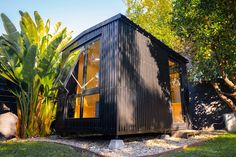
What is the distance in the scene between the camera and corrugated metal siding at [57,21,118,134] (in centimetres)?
591

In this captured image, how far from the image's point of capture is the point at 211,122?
1102 cm

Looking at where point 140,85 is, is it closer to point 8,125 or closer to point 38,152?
point 38,152

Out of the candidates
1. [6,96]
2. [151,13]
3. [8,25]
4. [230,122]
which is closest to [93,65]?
[8,25]

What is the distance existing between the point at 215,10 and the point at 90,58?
4495 mm

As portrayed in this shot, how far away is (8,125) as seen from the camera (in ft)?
25.3

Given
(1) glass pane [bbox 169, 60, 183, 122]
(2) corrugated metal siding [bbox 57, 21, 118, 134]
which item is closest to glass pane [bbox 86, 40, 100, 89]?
(2) corrugated metal siding [bbox 57, 21, 118, 134]

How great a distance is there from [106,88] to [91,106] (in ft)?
3.79

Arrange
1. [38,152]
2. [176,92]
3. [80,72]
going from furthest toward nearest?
[176,92] → [80,72] → [38,152]

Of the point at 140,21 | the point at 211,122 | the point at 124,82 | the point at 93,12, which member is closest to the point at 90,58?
the point at 124,82

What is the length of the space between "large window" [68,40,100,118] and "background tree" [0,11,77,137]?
890 millimetres

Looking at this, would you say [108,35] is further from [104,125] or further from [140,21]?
[140,21]

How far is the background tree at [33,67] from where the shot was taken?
23.2 feet

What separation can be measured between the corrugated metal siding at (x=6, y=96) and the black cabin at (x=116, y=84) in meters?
2.56

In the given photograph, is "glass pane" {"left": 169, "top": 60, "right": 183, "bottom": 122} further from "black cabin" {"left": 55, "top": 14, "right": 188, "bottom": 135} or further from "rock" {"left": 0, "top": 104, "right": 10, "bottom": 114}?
"rock" {"left": 0, "top": 104, "right": 10, "bottom": 114}
